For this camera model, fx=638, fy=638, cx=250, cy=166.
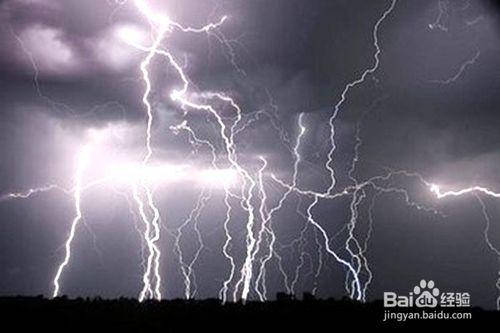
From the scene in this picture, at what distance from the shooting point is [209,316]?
47.1 feet

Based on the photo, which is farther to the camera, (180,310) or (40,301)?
(40,301)

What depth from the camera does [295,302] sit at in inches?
601

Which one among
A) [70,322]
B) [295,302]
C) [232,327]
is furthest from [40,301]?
[295,302]

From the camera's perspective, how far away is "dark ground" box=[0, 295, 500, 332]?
44.9ft

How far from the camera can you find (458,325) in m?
14.3

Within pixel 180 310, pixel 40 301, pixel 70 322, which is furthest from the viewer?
pixel 40 301

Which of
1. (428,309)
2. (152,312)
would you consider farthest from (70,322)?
(428,309)

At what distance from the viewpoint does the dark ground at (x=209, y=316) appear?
13695mm

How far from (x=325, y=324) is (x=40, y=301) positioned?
23.7 feet

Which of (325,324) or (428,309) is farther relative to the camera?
(428,309)

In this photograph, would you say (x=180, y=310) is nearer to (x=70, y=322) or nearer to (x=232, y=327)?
(x=232, y=327)

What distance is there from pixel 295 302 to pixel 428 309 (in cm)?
328

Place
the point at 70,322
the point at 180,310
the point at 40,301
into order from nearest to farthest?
1. the point at 70,322
2. the point at 180,310
3. the point at 40,301

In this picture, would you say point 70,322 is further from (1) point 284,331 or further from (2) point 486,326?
(2) point 486,326
